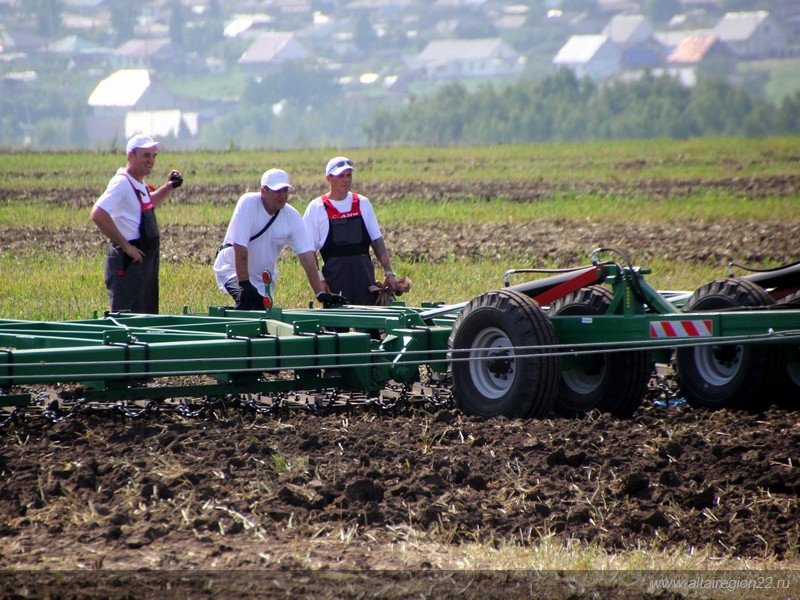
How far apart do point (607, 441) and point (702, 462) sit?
2.10 feet

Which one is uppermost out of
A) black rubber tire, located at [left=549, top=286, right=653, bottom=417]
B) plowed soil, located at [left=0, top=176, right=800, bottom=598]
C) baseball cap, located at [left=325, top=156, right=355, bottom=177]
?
baseball cap, located at [left=325, top=156, right=355, bottom=177]

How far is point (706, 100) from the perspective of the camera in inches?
3223

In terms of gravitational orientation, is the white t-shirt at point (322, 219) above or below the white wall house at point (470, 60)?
below

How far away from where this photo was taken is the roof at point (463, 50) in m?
161

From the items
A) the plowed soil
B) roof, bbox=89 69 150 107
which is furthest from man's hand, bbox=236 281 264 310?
roof, bbox=89 69 150 107

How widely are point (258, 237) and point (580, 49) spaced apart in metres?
144

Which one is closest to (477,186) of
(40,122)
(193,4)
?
(40,122)

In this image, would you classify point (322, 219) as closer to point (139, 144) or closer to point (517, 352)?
point (139, 144)

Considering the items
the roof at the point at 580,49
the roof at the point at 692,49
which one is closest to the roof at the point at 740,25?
the roof at the point at 692,49

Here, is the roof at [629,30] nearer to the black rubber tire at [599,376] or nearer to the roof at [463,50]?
the roof at [463,50]

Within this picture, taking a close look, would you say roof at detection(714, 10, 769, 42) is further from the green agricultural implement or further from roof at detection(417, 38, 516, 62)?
the green agricultural implement

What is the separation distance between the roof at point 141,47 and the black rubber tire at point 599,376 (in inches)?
6138

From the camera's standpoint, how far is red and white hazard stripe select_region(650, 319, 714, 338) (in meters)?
7.82

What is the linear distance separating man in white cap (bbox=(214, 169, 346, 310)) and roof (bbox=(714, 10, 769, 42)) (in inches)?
5007
